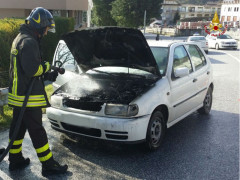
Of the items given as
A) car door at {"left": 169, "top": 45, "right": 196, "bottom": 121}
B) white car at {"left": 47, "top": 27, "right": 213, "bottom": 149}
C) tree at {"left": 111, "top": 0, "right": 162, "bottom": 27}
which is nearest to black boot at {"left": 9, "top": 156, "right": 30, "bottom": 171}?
white car at {"left": 47, "top": 27, "right": 213, "bottom": 149}

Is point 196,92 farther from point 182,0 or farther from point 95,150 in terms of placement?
point 182,0

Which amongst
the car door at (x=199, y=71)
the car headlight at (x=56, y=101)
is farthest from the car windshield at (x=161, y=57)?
the car headlight at (x=56, y=101)

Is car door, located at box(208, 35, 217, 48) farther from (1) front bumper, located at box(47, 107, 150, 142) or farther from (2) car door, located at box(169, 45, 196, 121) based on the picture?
(1) front bumper, located at box(47, 107, 150, 142)

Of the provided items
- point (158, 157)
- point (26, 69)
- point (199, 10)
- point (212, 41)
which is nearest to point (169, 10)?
point (199, 10)

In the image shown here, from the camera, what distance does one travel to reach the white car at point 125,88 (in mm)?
3924

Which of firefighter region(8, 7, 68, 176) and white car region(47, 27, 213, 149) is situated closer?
firefighter region(8, 7, 68, 176)

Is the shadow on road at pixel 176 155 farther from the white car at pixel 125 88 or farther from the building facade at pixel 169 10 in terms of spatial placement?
the building facade at pixel 169 10

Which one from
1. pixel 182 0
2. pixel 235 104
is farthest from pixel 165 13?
pixel 235 104

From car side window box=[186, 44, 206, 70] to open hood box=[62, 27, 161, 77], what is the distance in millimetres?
1398

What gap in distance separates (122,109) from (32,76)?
126cm

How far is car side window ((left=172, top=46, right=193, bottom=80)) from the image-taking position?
495 centimetres

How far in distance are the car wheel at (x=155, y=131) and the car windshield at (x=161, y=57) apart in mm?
760

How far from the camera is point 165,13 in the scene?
116062mm

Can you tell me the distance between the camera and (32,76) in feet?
10.8
